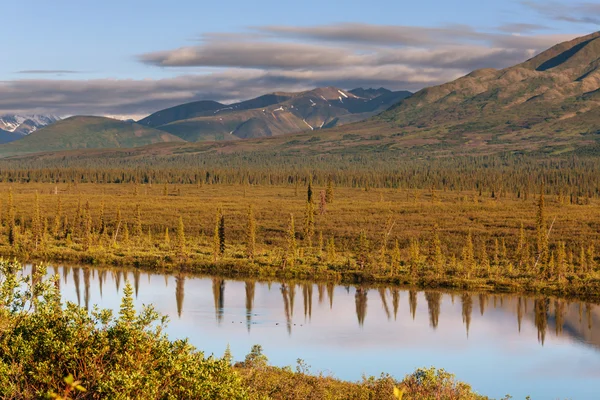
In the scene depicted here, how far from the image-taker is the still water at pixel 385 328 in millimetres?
62938

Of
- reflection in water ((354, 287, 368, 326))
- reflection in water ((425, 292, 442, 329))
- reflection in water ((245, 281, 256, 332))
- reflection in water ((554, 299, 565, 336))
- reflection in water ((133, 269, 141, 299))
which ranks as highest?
reflection in water ((133, 269, 141, 299))

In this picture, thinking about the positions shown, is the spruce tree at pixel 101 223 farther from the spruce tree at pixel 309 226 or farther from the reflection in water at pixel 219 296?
the reflection in water at pixel 219 296

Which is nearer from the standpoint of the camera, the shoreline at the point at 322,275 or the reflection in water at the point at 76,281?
the reflection in water at the point at 76,281

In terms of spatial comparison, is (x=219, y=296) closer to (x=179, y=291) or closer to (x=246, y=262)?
(x=179, y=291)

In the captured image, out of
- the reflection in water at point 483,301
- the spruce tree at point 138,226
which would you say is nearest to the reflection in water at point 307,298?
the reflection in water at point 483,301

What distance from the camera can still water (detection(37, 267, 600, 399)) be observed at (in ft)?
206

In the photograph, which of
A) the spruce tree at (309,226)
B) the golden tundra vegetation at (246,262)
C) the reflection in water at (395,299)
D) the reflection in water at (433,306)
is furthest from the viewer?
the spruce tree at (309,226)

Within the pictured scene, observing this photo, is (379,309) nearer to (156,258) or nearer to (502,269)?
(502,269)

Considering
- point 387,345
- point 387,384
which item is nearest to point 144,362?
point 387,384

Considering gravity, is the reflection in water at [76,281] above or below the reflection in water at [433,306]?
above

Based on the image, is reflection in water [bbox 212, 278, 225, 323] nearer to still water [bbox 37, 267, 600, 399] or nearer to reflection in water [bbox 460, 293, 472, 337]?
still water [bbox 37, 267, 600, 399]

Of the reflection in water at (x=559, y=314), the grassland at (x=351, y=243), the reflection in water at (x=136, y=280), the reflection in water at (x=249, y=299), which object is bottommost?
the reflection in water at (x=559, y=314)

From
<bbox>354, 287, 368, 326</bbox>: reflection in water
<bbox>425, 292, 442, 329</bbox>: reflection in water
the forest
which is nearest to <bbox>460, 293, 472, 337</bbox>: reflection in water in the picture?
<bbox>425, 292, 442, 329</bbox>: reflection in water

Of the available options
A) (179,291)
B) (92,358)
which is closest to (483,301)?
(179,291)
